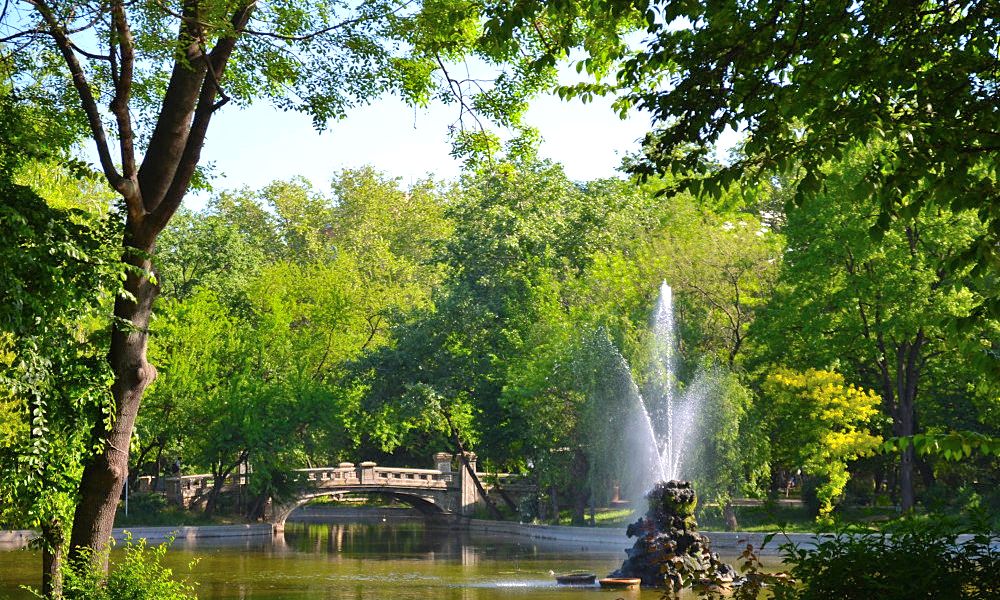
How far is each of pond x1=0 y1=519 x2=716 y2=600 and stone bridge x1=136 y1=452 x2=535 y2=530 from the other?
2223 mm

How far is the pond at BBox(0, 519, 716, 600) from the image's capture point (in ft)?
77.4

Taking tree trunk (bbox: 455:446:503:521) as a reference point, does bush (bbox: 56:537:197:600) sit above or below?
below

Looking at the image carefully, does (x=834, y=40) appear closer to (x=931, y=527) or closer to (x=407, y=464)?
(x=931, y=527)

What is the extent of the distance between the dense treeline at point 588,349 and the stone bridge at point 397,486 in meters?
0.98

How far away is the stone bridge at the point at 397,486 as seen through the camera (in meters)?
44.2

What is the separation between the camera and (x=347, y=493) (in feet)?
155

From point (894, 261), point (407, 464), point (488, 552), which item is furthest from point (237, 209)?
point (894, 261)

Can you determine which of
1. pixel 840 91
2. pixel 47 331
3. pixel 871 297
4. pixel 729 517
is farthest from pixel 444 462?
pixel 840 91

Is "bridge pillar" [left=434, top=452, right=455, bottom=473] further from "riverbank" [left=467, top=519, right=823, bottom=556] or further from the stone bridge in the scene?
"riverbank" [left=467, top=519, right=823, bottom=556]

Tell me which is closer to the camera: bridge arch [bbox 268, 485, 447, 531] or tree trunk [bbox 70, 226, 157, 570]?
tree trunk [bbox 70, 226, 157, 570]

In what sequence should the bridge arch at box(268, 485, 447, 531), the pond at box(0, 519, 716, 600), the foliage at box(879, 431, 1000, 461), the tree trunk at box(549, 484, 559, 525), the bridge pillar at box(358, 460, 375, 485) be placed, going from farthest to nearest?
the bridge pillar at box(358, 460, 375, 485) < the bridge arch at box(268, 485, 447, 531) < the tree trunk at box(549, 484, 559, 525) < the pond at box(0, 519, 716, 600) < the foliage at box(879, 431, 1000, 461)

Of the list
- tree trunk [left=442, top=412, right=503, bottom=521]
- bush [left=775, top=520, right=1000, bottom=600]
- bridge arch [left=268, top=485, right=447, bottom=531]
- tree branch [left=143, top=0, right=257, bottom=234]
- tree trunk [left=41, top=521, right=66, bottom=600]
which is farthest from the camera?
tree trunk [left=442, top=412, right=503, bottom=521]

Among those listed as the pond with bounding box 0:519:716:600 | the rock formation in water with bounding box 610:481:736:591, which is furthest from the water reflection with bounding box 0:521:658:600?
the rock formation in water with bounding box 610:481:736:591

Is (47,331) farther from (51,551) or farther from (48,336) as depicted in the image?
(51,551)
